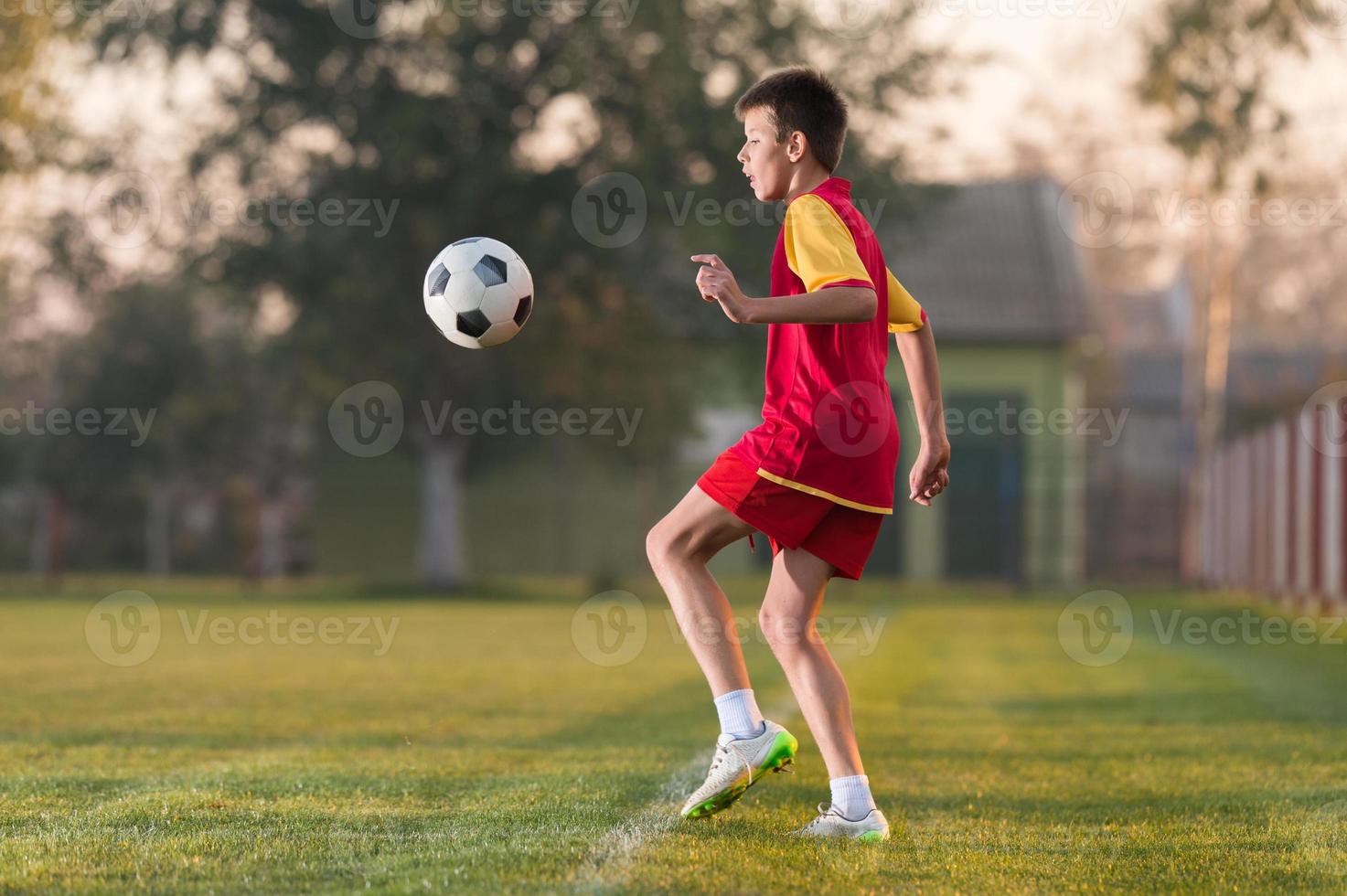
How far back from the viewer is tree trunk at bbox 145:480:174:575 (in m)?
29.5

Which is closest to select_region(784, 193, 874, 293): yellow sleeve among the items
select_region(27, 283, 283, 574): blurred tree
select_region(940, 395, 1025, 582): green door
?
select_region(27, 283, 283, 574): blurred tree

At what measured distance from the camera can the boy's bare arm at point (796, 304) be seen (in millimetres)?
4133

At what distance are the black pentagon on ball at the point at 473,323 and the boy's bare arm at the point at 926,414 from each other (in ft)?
5.71

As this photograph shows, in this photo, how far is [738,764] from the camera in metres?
4.45

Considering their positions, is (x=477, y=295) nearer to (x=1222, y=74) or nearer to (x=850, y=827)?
(x=850, y=827)

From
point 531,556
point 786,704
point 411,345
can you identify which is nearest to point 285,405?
point 411,345

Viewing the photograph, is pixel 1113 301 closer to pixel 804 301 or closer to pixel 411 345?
pixel 411 345

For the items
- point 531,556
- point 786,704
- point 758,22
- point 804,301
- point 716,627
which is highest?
point 758,22

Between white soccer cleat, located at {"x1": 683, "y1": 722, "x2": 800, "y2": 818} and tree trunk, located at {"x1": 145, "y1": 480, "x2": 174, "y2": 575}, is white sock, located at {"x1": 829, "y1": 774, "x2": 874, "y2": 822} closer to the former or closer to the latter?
white soccer cleat, located at {"x1": 683, "y1": 722, "x2": 800, "y2": 818}

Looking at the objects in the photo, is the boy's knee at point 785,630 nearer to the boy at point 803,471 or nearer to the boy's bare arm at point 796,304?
the boy at point 803,471

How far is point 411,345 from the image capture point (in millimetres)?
25281

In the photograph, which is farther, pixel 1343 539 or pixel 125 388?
pixel 125 388

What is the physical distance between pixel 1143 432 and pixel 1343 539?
2564 centimetres

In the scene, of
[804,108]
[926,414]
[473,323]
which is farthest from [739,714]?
[473,323]
